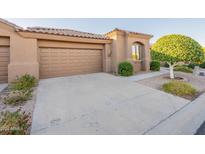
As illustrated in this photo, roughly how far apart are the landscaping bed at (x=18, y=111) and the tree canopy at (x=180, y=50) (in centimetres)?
879

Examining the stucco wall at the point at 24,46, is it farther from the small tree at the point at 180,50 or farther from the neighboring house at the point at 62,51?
the small tree at the point at 180,50

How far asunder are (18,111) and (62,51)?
6547 mm

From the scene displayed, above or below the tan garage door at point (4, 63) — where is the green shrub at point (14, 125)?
below

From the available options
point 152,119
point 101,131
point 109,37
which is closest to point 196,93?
point 152,119

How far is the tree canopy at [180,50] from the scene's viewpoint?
8969 mm

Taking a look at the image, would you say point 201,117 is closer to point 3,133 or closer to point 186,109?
point 186,109

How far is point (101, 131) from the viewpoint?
320 cm

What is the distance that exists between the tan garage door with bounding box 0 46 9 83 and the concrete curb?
8.42 meters

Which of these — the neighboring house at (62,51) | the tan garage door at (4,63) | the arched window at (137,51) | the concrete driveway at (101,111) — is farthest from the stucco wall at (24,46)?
the arched window at (137,51)

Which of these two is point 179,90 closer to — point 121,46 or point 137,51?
point 121,46

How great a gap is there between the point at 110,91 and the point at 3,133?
438 centimetres

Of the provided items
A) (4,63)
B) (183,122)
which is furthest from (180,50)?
(4,63)

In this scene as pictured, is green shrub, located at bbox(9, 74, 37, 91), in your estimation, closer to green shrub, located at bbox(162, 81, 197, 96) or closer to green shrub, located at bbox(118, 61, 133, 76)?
green shrub, located at bbox(118, 61, 133, 76)

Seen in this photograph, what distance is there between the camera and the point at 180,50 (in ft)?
29.6
